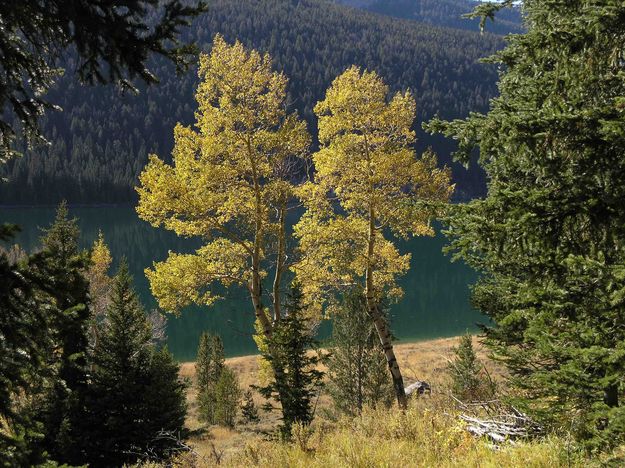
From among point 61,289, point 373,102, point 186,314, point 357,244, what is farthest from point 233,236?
point 186,314

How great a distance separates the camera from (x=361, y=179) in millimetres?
13828

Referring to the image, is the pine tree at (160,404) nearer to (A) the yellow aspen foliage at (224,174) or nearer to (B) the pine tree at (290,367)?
(B) the pine tree at (290,367)

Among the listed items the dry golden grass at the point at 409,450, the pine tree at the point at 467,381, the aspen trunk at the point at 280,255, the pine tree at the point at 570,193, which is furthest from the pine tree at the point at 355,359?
the pine tree at the point at 570,193

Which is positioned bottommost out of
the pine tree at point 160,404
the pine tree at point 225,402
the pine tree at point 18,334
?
the pine tree at point 225,402

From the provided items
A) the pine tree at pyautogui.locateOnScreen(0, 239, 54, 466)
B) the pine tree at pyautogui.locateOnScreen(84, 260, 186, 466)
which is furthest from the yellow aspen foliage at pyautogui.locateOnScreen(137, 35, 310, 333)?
the pine tree at pyautogui.locateOnScreen(0, 239, 54, 466)

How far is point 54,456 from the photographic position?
53.4ft

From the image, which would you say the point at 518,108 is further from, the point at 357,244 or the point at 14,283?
the point at 357,244

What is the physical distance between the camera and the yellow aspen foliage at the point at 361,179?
44.9 feet

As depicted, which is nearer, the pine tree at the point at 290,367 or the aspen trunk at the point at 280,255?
the pine tree at the point at 290,367

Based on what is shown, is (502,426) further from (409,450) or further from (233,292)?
(233,292)

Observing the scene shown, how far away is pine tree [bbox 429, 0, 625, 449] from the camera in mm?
4094

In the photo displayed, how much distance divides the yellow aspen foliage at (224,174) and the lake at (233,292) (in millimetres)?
10276

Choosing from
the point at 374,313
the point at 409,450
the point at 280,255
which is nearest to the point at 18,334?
the point at 409,450

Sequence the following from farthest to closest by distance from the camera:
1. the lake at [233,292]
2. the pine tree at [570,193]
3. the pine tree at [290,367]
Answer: the lake at [233,292] → the pine tree at [290,367] → the pine tree at [570,193]
